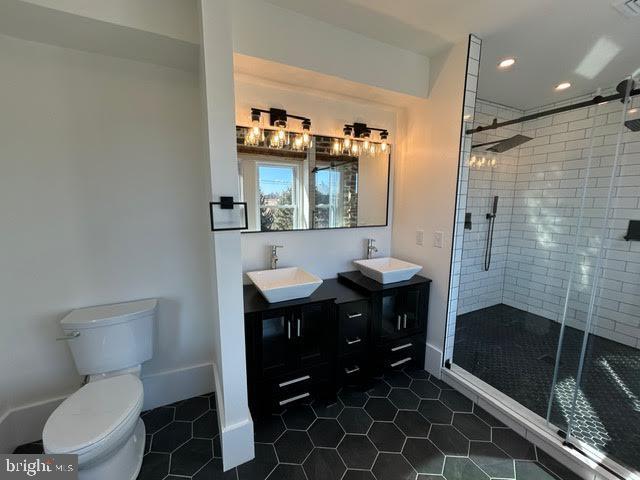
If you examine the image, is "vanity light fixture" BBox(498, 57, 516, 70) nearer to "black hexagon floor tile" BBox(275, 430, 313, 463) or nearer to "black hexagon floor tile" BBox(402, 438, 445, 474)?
"black hexagon floor tile" BBox(402, 438, 445, 474)

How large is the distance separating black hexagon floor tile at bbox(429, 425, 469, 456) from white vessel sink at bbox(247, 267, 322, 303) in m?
1.18

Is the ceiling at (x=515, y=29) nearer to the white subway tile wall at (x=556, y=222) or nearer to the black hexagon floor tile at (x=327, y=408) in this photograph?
the white subway tile wall at (x=556, y=222)

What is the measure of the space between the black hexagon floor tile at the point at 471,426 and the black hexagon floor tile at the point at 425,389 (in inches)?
7.9

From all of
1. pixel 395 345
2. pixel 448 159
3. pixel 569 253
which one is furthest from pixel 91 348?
pixel 569 253

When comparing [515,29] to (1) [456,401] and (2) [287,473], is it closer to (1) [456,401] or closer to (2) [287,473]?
(1) [456,401]

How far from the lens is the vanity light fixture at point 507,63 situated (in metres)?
2.06

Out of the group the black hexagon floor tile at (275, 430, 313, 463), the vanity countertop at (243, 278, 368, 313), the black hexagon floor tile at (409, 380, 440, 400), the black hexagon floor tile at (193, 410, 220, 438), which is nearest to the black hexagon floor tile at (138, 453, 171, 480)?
the black hexagon floor tile at (193, 410, 220, 438)

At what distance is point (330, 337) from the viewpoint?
1.80 metres

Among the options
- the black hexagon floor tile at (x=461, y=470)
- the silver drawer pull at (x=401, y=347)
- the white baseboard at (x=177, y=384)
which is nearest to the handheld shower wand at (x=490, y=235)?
the silver drawer pull at (x=401, y=347)

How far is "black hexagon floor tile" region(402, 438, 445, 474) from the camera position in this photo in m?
1.42

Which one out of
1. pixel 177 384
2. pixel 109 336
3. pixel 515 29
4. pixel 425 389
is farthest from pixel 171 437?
pixel 515 29

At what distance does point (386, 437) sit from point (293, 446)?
574mm

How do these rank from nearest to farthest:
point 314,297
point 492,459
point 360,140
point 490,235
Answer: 1. point 492,459
2. point 314,297
3. point 360,140
4. point 490,235

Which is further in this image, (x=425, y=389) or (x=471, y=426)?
(x=425, y=389)
